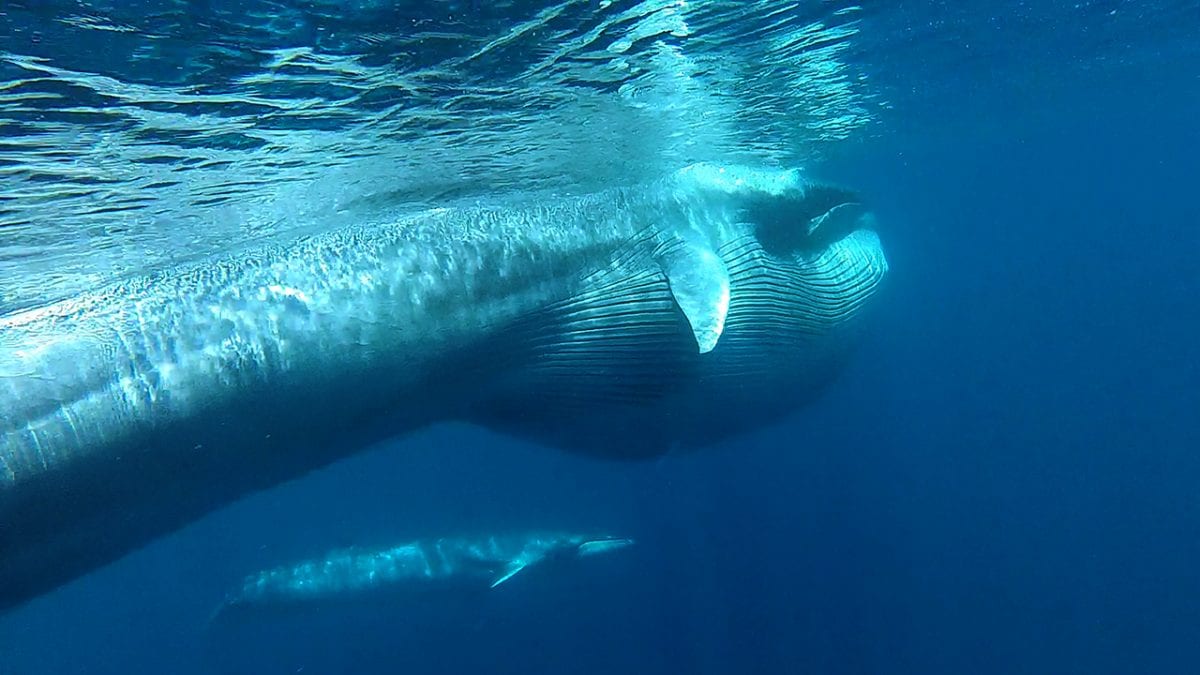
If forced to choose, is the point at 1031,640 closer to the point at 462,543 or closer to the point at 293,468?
the point at 462,543

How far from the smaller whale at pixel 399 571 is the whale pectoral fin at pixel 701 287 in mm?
9837

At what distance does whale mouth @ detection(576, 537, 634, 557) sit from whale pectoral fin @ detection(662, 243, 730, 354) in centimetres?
824

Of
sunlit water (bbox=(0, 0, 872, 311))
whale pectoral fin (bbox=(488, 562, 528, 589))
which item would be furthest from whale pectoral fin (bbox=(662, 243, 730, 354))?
whale pectoral fin (bbox=(488, 562, 528, 589))

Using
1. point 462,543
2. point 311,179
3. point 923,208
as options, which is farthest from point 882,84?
point 923,208

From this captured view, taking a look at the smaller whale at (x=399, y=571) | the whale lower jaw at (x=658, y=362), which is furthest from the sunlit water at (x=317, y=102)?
the smaller whale at (x=399, y=571)

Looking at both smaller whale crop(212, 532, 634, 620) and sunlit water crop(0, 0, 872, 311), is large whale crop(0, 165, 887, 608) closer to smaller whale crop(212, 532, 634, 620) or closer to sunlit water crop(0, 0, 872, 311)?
sunlit water crop(0, 0, 872, 311)

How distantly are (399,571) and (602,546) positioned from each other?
6.20 meters

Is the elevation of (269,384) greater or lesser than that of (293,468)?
greater

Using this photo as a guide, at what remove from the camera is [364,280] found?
6430 mm

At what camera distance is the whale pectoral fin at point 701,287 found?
24.0 ft

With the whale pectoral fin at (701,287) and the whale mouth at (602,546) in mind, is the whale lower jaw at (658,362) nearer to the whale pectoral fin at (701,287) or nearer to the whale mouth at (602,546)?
the whale pectoral fin at (701,287)

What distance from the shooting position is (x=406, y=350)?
6316mm

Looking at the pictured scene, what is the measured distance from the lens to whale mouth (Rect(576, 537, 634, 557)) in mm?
15266

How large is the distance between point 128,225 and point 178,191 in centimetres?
111
